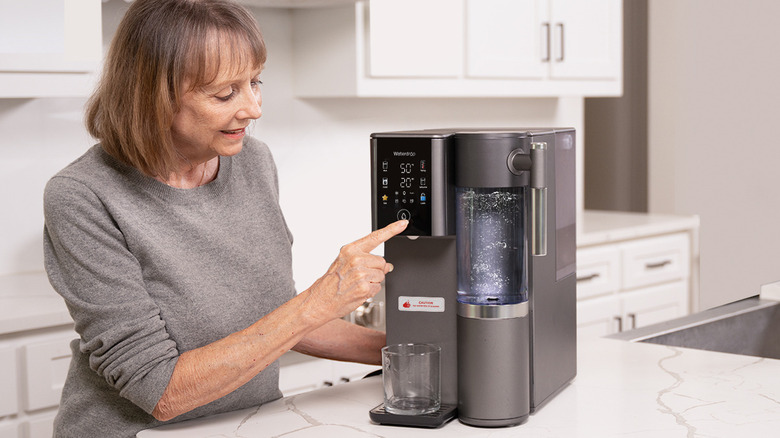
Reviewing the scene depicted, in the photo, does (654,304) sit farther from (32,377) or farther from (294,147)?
(32,377)

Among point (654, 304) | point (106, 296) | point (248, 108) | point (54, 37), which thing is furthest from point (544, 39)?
point (106, 296)

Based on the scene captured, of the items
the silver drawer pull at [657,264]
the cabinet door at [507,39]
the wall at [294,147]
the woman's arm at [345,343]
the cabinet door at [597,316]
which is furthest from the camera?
the silver drawer pull at [657,264]

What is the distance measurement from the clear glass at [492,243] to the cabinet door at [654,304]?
2.14 metres

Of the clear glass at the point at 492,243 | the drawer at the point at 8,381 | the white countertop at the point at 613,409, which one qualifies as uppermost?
the clear glass at the point at 492,243

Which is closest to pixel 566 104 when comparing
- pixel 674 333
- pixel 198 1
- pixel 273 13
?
pixel 273 13

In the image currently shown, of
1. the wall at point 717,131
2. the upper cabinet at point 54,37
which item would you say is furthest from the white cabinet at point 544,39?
the upper cabinet at point 54,37

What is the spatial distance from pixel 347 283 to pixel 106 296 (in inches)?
12.3

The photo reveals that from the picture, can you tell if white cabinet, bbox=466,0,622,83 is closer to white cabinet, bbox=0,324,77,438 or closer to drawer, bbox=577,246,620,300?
drawer, bbox=577,246,620,300

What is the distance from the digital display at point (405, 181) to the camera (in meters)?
1.16

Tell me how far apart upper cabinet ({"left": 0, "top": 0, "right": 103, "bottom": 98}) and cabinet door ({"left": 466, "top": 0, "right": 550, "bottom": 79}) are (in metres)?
1.28

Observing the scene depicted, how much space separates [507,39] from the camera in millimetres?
3064

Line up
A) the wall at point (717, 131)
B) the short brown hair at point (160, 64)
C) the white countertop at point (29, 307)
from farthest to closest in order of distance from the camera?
1. the wall at point (717, 131)
2. the white countertop at point (29, 307)
3. the short brown hair at point (160, 64)

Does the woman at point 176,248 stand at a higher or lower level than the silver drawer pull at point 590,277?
higher

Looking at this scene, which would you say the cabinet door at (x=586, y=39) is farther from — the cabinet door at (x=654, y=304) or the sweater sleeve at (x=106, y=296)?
the sweater sleeve at (x=106, y=296)
